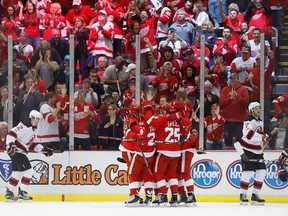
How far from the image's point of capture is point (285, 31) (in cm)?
1983

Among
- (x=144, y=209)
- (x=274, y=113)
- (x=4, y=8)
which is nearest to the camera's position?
(x=144, y=209)

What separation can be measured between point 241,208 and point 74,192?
2627 millimetres

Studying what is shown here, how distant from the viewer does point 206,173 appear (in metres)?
19.3

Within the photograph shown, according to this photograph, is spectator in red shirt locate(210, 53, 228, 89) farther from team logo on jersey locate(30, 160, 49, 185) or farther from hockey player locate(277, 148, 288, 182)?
team logo on jersey locate(30, 160, 49, 185)

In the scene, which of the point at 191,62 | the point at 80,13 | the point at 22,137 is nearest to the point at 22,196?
the point at 22,137

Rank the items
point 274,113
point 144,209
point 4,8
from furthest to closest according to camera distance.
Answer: point 4,8 → point 274,113 → point 144,209

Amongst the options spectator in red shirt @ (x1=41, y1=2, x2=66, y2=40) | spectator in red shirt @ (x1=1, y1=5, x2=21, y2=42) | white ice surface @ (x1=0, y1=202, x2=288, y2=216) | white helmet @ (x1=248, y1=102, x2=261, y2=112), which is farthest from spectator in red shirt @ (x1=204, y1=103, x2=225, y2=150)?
Result: spectator in red shirt @ (x1=1, y1=5, x2=21, y2=42)

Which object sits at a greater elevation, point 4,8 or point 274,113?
point 4,8

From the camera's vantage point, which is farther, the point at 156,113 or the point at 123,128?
the point at 123,128

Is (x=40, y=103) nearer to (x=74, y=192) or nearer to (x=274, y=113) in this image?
(x=74, y=192)

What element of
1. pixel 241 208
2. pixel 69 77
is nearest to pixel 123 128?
pixel 69 77

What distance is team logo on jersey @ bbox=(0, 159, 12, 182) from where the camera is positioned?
19.4 m

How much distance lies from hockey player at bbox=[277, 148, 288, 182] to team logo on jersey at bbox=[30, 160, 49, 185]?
320 cm

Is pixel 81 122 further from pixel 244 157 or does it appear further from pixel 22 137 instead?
pixel 244 157
